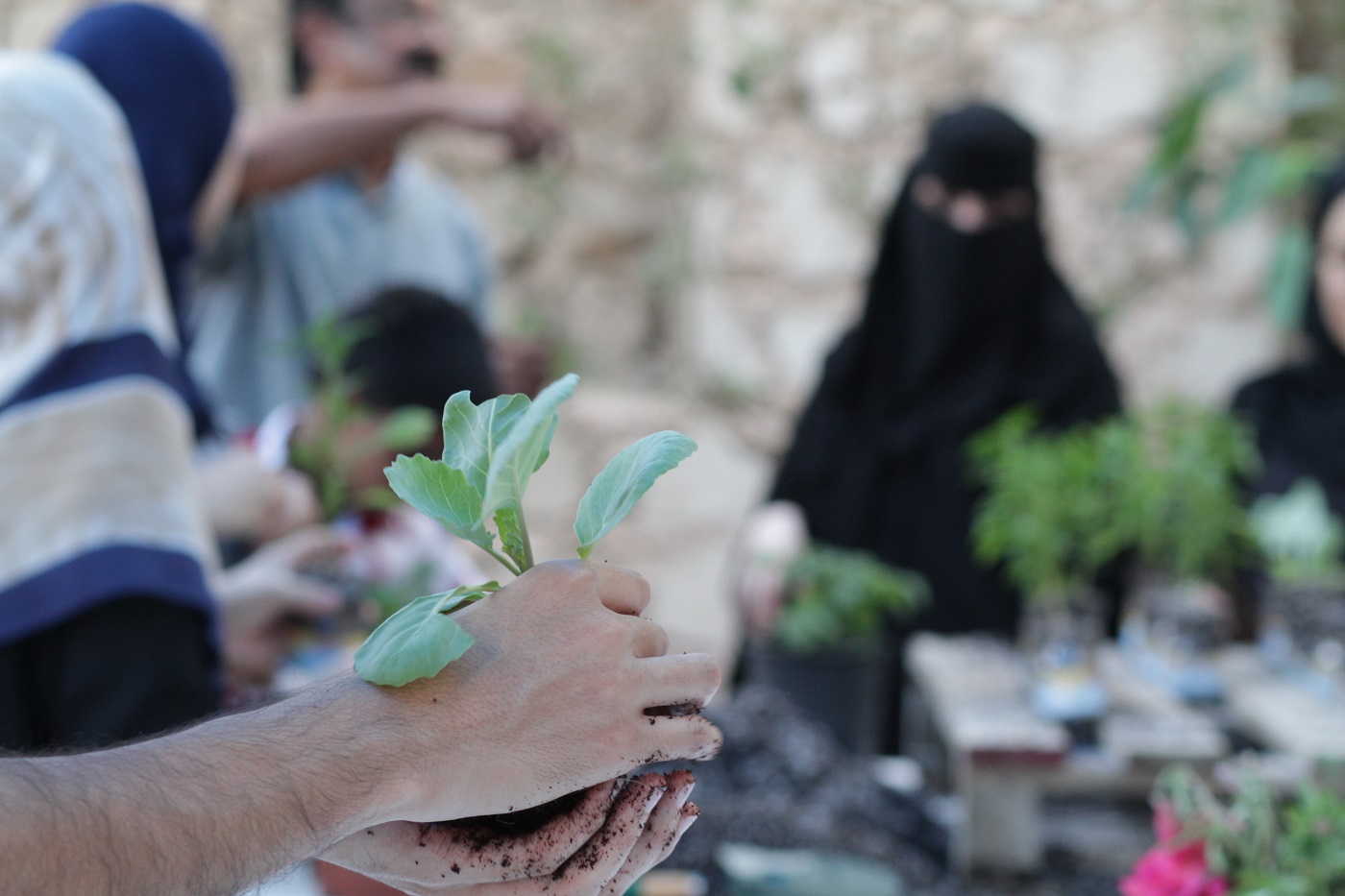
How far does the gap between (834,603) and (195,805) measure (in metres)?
1.68

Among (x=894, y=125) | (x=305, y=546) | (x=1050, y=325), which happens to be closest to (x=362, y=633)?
(x=305, y=546)

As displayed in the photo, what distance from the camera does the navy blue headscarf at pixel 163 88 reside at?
1458mm

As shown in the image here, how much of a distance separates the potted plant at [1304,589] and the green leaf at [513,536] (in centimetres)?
178

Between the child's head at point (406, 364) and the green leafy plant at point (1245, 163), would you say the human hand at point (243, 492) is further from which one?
the green leafy plant at point (1245, 163)

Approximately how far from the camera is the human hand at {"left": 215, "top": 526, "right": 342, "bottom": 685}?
4.72 feet

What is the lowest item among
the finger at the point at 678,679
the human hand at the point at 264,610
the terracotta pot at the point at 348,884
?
the terracotta pot at the point at 348,884

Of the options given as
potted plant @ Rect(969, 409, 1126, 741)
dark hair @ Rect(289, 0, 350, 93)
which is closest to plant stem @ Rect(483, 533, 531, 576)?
potted plant @ Rect(969, 409, 1126, 741)

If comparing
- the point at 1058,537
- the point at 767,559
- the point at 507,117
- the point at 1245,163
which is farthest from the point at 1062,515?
the point at 1245,163

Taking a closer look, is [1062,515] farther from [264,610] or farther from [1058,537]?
[264,610]

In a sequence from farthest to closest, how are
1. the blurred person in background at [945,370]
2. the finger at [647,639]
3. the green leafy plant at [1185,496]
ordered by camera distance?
the blurred person in background at [945,370], the green leafy plant at [1185,496], the finger at [647,639]

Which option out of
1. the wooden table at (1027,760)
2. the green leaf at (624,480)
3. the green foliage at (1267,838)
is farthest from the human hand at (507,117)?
the green leaf at (624,480)

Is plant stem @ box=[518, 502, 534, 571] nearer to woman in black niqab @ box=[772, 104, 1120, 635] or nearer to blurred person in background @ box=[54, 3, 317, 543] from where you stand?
blurred person in background @ box=[54, 3, 317, 543]

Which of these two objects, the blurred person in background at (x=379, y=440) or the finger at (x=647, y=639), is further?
the blurred person in background at (x=379, y=440)

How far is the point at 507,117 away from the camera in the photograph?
2.60 meters
